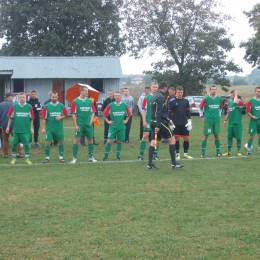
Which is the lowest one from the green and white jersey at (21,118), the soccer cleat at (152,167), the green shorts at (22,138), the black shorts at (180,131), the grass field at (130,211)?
the grass field at (130,211)

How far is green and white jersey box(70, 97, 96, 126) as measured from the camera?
12312mm

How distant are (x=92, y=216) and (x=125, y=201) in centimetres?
102

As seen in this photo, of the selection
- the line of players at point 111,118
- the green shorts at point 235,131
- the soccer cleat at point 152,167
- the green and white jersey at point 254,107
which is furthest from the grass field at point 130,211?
the green and white jersey at point 254,107

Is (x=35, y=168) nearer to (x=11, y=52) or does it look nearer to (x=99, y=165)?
(x=99, y=165)

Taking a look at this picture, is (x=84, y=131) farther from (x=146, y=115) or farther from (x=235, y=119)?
(x=235, y=119)

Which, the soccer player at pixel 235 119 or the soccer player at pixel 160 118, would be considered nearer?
the soccer player at pixel 160 118

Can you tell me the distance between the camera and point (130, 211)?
7352mm

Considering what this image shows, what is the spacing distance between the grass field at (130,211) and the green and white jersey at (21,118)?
1083 mm

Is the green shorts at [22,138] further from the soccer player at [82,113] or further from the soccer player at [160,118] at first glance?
the soccer player at [160,118]

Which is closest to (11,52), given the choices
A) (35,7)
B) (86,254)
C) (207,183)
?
(35,7)

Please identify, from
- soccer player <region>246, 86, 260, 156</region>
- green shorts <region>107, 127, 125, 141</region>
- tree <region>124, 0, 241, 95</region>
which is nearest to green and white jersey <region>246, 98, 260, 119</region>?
soccer player <region>246, 86, 260, 156</region>

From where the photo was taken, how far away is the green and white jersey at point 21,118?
12.6 m

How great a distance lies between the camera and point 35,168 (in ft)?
38.8

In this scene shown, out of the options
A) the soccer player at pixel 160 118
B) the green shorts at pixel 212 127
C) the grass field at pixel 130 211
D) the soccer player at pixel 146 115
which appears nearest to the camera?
the grass field at pixel 130 211
